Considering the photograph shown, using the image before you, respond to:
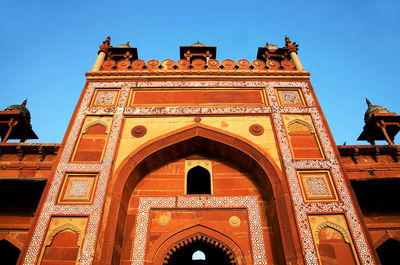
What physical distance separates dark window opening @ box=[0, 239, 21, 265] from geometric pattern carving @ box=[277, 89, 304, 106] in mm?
7255

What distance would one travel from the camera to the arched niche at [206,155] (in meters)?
5.30

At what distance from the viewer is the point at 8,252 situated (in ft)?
22.1

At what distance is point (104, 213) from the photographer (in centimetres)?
555

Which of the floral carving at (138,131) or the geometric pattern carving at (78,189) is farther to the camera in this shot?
the floral carving at (138,131)

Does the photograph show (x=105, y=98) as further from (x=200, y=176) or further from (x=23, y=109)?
(x=200, y=176)

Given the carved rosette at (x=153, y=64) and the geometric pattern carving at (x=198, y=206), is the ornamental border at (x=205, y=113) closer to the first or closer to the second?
the carved rosette at (x=153, y=64)

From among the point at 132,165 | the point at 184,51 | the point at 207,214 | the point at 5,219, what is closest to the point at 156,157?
the point at 132,165

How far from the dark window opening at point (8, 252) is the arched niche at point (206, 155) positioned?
261cm

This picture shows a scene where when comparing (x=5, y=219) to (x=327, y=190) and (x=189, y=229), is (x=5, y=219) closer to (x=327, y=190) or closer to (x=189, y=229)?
(x=189, y=229)

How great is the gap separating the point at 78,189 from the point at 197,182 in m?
3.45

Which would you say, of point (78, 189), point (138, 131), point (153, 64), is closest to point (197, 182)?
point (138, 131)

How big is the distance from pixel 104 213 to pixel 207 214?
2.13 m

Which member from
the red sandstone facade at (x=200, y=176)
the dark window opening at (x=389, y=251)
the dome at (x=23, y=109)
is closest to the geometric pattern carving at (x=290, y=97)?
the red sandstone facade at (x=200, y=176)

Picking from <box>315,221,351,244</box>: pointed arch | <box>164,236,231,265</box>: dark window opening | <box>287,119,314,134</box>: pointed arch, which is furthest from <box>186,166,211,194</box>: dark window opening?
<box>315,221,351,244</box>: pointed arch
